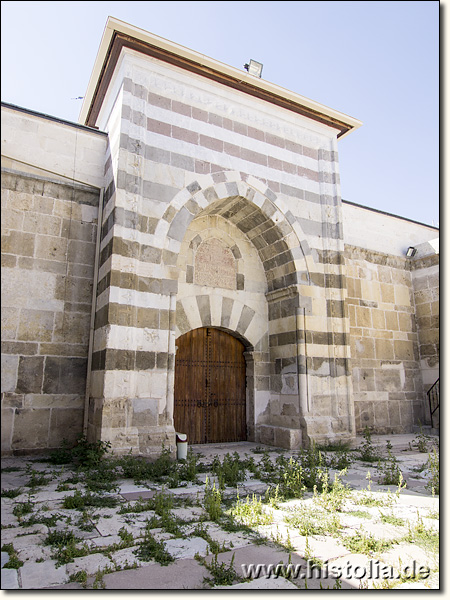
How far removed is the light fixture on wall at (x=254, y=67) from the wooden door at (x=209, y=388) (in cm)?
500

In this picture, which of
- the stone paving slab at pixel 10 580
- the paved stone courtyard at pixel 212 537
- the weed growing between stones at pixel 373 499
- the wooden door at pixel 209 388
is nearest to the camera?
the stone paving slab at pixel 10 580

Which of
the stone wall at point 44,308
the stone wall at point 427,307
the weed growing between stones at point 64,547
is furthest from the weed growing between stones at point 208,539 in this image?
the stone wall at point 427,307

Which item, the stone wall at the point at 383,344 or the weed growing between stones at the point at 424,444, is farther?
the stone wall at the point at 383,344

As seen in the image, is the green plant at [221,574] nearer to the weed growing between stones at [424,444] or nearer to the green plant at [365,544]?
the green plant at [365,544]

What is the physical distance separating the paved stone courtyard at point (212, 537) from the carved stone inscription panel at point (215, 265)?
3791 millimetres

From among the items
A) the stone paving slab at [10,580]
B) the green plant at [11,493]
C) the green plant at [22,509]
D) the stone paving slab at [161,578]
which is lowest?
the green plant at [11,493]

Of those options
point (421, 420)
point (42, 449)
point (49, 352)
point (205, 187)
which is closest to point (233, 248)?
point (205, 187)

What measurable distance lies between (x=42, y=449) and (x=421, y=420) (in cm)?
819

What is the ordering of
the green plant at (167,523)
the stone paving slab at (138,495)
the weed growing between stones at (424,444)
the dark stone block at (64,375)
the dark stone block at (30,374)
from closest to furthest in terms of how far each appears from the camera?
the green plant at (167,523) → the stone paving slab at (138,495) → the dark stone block at (30,374) → the dark stone block at (64,375) → the weed growing between stones at (424,444)

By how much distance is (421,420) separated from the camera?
993 cm

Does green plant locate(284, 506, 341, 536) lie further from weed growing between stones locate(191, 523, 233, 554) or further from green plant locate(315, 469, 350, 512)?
weed growing between stones locate(191, 523, 233, 554)

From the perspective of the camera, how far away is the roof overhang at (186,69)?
6.71m

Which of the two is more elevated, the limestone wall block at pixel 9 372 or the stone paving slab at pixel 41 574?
the limestone wall block at pixel 9 372

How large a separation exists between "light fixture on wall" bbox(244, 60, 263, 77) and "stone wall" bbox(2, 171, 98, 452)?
4.02 meters
